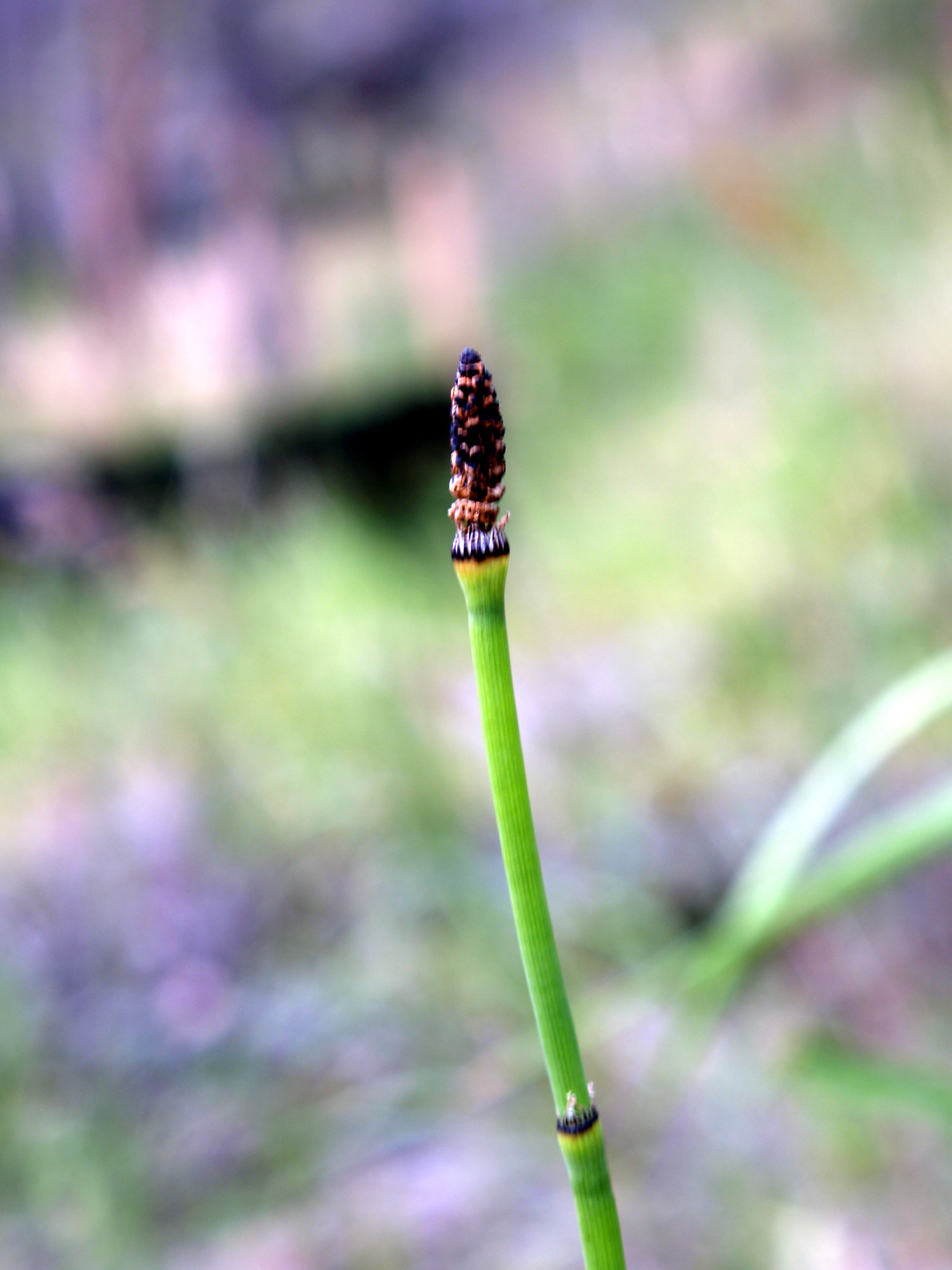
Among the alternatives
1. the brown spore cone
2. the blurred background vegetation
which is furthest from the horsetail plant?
the blurred background vegetation

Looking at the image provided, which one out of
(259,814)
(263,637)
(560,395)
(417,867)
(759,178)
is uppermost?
(560,395)

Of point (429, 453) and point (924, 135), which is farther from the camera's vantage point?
point (429, 453)

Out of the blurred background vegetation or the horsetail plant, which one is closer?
the horsetail plant

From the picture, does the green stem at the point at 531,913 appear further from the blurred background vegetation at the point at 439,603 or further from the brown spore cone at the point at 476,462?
the blurred background vegetation at the point at 439,603

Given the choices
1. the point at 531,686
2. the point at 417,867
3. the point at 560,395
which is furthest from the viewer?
the point at 560,395

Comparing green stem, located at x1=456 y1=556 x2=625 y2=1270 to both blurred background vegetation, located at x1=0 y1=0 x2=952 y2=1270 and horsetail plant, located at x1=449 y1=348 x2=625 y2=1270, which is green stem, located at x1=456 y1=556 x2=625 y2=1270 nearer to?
horsetail plant, located at x1=449 y1=348 x2=625 y2=1270

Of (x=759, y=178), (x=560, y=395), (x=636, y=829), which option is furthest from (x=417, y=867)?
(x=560, y=395)

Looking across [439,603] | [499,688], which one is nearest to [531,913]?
[499,688]

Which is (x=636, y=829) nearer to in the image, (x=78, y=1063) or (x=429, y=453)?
(x=78, y=1063)
